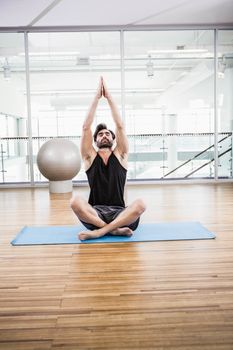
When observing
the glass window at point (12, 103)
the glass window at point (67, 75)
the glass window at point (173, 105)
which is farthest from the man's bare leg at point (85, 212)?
the glass window at point (12, 103)

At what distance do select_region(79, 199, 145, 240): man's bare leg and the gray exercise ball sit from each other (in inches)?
85.6

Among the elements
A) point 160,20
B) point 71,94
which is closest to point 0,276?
point 160,20

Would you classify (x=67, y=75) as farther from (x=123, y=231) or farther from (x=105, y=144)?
(x=123, y=231)

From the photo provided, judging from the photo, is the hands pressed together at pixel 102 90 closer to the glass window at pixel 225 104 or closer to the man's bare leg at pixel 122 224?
the man's bare leg at pixel 122 224

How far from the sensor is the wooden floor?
1.31 m

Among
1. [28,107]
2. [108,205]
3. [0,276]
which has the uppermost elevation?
[28,107]

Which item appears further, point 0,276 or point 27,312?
point 0,276

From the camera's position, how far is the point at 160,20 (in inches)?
202

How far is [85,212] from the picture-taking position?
2518mm

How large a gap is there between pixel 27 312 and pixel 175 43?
6.12 meters

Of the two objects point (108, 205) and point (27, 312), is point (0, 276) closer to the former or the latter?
point (27, 312)

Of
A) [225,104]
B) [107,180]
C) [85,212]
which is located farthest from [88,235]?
[225,104]

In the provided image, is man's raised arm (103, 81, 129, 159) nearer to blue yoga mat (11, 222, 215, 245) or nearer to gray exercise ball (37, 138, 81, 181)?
blue yoga mat (11, 222, 215, 245)

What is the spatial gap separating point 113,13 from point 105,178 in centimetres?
299
